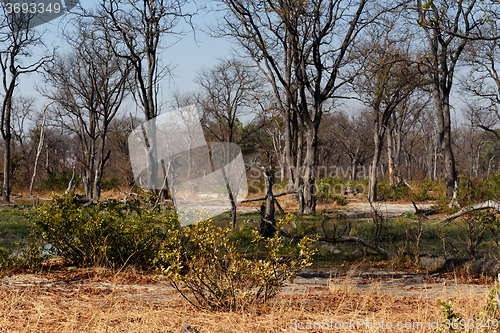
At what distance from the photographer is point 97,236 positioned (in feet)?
19.5

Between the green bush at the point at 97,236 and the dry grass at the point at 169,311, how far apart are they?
1149 mm

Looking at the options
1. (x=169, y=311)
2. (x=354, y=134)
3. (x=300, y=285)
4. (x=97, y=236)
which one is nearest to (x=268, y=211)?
(x=300, y=285)

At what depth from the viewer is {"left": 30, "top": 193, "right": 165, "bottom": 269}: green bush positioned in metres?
5.88

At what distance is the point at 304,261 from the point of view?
3836 mm

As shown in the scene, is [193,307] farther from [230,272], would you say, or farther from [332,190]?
[332,190]

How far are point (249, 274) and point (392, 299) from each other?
158 centimetres

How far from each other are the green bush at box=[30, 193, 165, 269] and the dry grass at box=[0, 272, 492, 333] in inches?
45.2

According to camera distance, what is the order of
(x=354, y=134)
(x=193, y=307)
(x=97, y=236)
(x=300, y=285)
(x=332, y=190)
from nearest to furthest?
(x=193, y=307), (x=300, y=285), (x=97, y=236), (x=332, y=190), (x=354, y=134)

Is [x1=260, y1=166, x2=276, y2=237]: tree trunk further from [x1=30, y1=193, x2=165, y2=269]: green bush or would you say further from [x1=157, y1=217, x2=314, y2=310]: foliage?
[x1=157, y1=217, x2=314, y2=310]: foliage

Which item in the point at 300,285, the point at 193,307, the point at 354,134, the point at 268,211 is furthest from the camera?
the point at 354,134

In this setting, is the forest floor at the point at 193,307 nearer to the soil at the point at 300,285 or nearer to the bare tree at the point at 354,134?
the soil at the point at 300,285

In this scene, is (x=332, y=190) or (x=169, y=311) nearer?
(x=169, y=311)

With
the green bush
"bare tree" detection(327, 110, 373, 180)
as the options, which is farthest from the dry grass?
"bare tree" detection(327, 110, 373, 180)

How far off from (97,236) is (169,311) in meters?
2.68
